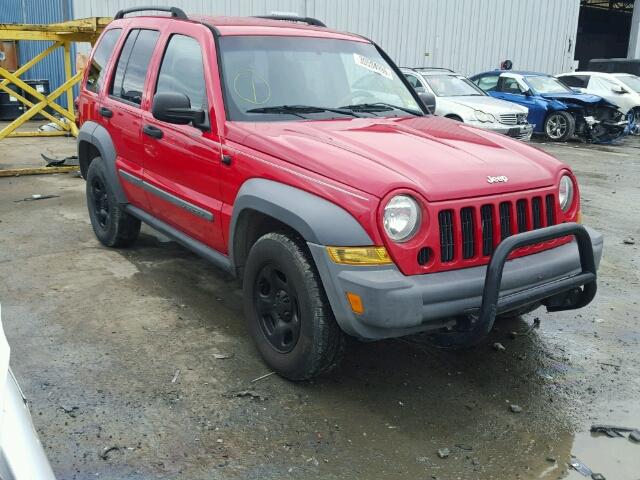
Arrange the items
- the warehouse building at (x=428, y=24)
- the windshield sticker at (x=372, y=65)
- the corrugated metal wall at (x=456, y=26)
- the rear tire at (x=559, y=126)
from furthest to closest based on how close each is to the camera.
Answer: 1. the corrugated metal wall at (x=456, y=26)
2. the warehouse building at (x=428, y=24)
3. the rear tire at (x=559, y=126)
4. the windshield sticker at (x=372, y=65)

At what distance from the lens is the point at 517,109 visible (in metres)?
12.7

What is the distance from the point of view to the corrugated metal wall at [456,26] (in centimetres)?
1920

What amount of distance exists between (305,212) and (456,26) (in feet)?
66.0

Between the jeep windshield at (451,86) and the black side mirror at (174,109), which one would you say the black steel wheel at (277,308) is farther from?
the jeep windshield at (451,86)

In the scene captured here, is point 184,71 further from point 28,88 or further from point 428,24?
point 428,24

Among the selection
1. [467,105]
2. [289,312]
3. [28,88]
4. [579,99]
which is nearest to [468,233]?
[289,312]

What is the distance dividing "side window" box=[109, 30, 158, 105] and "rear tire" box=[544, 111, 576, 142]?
12176mm

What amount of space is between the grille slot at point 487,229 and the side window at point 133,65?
2.74 m

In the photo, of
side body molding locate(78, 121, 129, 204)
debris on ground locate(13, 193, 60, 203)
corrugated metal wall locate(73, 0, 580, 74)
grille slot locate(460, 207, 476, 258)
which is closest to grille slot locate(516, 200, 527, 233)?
grille slot locate(460, 207, 476, 258)

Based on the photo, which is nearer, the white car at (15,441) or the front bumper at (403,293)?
the white car at (15,441)

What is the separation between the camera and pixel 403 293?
289 centimetres

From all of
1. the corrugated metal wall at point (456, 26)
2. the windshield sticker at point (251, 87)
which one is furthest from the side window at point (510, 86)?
the windshield sticker at point (251, 87)

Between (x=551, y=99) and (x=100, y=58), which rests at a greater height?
(x=100, y=58)

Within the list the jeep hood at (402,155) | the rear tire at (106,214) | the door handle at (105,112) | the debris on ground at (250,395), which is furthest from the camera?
the rear tire at (106,214)
